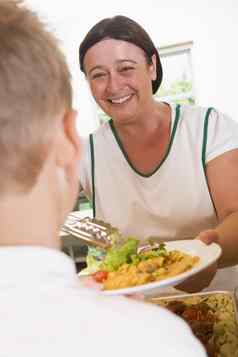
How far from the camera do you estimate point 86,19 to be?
18.8 ft

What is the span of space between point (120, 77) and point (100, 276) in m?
0.58

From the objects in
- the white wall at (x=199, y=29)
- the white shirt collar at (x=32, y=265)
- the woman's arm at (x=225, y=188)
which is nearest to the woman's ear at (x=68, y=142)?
the white shirt collar at (x=32, y=265)

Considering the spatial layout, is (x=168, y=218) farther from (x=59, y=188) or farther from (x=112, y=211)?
(x=59, y=188)

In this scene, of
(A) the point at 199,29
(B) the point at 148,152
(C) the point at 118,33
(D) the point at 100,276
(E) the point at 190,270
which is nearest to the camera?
(E) the point at 190,270

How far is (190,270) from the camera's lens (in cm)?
108

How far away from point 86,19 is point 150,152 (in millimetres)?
4513

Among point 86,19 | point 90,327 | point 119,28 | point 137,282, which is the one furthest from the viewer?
point 86,19

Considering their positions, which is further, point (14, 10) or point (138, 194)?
point (138, 194)

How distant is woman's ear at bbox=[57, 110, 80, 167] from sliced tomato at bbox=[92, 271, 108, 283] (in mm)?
679

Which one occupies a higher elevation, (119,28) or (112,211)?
(119,28)

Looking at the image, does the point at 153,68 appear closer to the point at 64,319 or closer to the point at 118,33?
the point at 118,33

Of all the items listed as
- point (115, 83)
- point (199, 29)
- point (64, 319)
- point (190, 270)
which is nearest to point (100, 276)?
point (190, 270)

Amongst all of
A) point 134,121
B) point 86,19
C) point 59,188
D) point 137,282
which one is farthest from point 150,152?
point 86,19

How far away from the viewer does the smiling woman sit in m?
1.45
